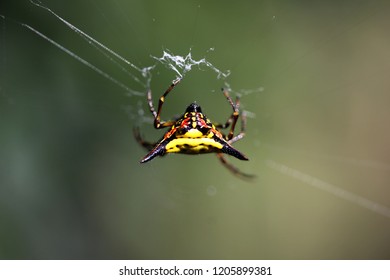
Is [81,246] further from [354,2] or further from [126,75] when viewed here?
[354,2]

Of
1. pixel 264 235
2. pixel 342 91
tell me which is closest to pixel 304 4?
pixel 342 91

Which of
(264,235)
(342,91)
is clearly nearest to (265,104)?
(342,91)

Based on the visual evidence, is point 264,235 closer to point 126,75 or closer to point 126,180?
point 126,180

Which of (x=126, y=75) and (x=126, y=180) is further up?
(x=126, y=75)
